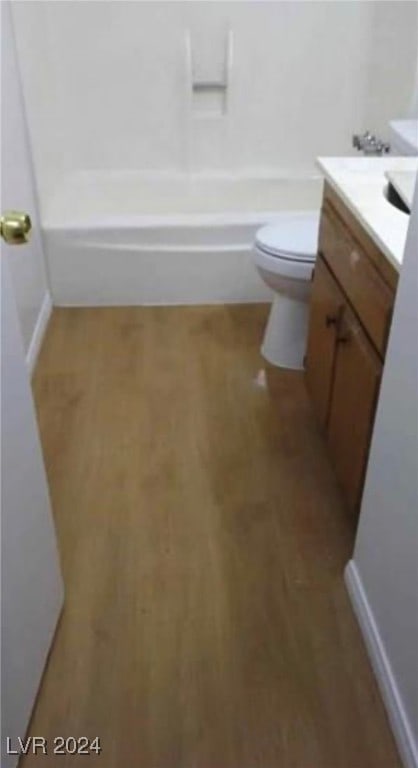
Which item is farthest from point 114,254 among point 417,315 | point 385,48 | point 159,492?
point 417,315

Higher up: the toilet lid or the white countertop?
the white countertop

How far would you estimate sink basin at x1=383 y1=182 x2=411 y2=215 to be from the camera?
5.71 ft

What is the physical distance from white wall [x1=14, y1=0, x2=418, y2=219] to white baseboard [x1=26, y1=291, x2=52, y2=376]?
0.55 metres

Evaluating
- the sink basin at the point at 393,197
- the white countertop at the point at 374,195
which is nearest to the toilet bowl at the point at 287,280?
the white countertop at the point at 374,195

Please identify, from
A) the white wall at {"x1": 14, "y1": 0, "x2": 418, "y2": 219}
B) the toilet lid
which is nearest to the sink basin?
the toilet lid

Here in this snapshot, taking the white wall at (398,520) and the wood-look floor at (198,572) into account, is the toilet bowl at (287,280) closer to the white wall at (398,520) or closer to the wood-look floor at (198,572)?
the wood-look floor at (198,572)

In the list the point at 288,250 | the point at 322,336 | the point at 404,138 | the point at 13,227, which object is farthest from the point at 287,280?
the point at 13,227

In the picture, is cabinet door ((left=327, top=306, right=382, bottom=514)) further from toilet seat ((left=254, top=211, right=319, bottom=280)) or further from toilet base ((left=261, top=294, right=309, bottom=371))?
toilet base ((left=261, top=294, right=309, bottom=371))

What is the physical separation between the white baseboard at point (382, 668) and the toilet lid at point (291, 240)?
106 cm

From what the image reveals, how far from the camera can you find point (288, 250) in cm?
230

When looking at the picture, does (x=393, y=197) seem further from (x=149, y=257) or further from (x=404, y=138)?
(x=149, y=257)

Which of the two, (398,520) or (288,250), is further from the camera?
(288,250)

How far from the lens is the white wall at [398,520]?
1.24m

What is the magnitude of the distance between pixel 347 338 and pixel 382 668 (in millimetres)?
776
